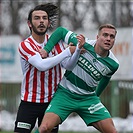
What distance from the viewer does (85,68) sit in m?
8.34

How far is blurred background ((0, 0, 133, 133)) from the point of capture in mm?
16203

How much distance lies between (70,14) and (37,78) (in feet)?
53.2

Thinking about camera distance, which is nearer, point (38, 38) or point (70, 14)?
point (38, 38)

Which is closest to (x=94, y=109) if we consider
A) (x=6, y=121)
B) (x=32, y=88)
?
(x=32, y=88)

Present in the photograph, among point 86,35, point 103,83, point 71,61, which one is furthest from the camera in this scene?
point 86,35

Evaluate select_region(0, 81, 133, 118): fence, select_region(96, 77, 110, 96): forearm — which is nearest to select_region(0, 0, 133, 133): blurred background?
select_region(0, 81, 133, 118): fence

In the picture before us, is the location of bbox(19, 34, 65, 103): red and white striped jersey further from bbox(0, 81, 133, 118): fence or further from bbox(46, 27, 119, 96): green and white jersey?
bbox(0, 81, 133, 118): fence

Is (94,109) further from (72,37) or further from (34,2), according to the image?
(34,2)

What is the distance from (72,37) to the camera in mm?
8336

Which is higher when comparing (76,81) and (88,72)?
(88,72)

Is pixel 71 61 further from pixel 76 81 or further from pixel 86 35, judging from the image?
pixel 86 35

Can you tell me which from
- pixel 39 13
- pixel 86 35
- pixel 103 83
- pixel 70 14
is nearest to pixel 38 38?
pixel 39 13

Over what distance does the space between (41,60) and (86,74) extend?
68 cm

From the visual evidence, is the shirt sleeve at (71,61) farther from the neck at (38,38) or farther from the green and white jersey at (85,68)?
the neck at (38,38)
